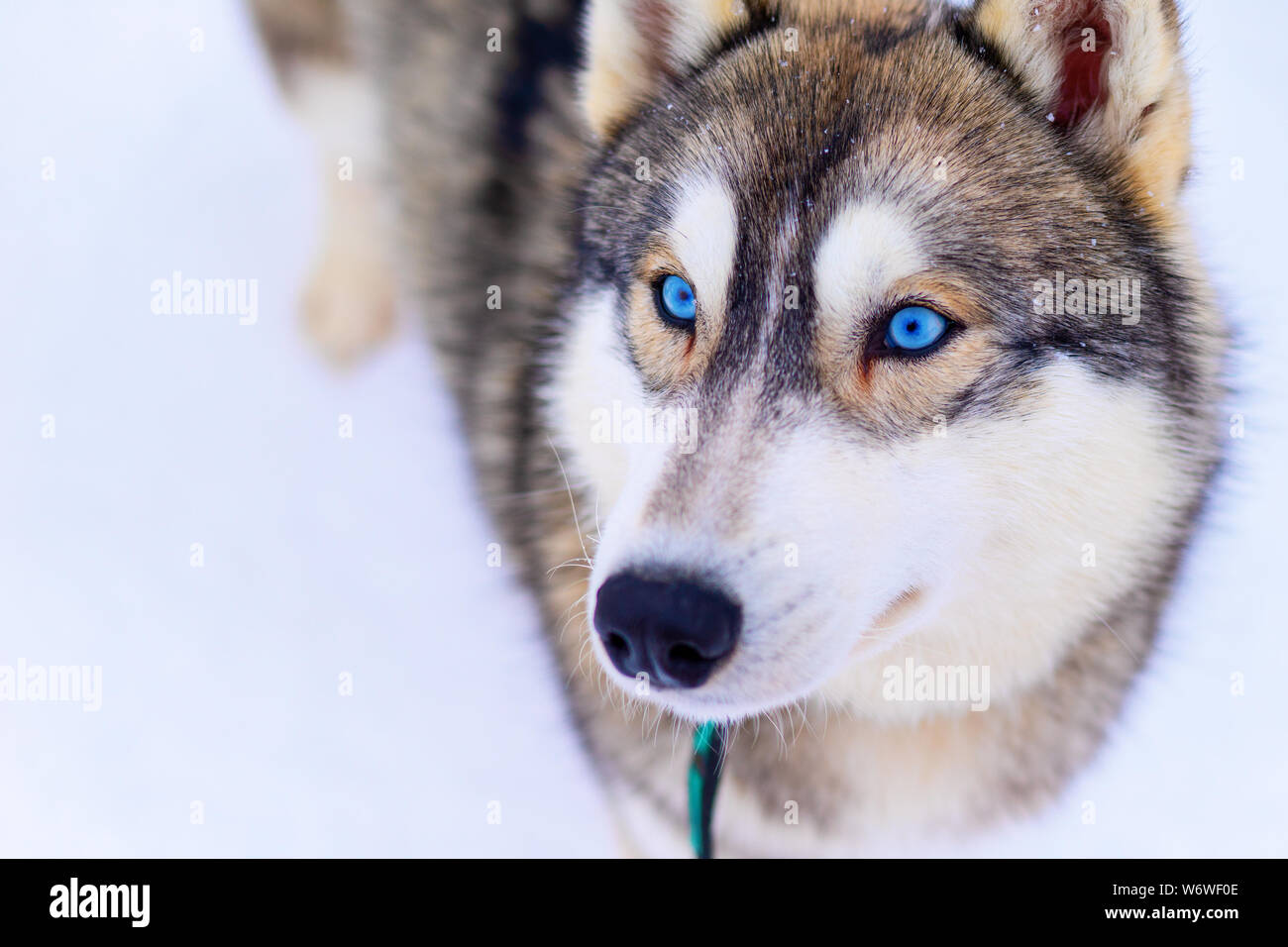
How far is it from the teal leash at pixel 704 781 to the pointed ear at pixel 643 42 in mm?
975

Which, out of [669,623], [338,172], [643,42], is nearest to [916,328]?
[669,623]

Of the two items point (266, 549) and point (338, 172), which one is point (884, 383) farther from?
point (338, 172)

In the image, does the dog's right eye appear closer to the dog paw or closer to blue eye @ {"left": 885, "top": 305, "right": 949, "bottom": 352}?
blue eye @ {"left": 885, "top": 305, "right": 949, "bottom": 352}

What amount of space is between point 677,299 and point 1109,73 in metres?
0.60

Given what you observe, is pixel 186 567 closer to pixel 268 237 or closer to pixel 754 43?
pixel 268 237

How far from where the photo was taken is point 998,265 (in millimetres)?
1096

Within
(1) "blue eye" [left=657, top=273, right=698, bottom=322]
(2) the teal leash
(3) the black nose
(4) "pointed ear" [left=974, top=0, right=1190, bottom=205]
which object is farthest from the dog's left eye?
(2) the teal leash

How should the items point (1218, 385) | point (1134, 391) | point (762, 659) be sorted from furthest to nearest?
point (1218, 385)
point (1134, 391)
point (762, 659)

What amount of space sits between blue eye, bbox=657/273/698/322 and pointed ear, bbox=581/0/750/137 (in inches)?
13.6

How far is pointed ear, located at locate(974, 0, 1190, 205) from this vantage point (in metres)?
1.07

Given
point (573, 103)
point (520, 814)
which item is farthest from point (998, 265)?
point (520, 814)

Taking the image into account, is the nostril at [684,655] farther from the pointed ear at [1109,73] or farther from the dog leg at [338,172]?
the dog leg at [338,172]

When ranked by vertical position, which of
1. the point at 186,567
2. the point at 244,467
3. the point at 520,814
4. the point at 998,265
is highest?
the point at 998,265

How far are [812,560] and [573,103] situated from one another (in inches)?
46.6
